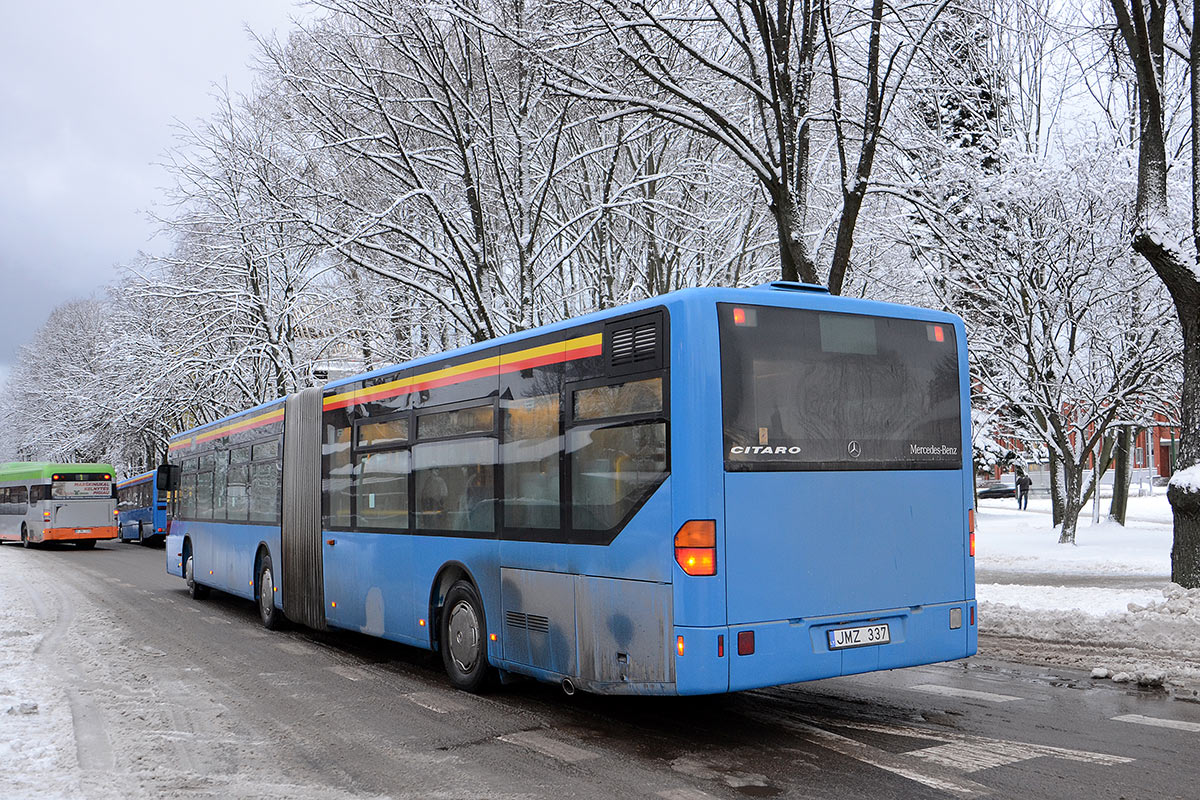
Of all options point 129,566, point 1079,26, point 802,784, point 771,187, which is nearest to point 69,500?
point 129,566

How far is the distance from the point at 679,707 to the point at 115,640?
24.3ft

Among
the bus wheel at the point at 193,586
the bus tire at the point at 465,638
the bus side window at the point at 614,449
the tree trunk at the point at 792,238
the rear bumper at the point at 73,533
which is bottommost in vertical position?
the rear bumper at the point at 73,533

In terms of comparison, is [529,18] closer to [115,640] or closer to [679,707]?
[115,640]

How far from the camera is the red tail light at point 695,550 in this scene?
6.28 metres

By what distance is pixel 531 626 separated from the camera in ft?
25.0

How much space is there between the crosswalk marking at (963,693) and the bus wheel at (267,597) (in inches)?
308

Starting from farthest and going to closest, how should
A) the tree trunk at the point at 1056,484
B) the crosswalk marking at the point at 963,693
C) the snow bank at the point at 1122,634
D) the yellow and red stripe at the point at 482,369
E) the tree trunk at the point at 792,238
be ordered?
the tree trunk at the point at 1056,484, the tree trunk at the point at 792,238, the snow bank at the point at 1122,634, the crosswalk marking at the point at 963,693, the yellow and red stripe at the point at 482,369

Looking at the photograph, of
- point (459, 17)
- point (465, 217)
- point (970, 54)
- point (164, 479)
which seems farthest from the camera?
point (465, 217)

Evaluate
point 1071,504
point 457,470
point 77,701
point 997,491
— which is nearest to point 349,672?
point 77,701

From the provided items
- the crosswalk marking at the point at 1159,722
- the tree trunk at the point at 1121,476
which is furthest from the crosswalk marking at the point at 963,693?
the tree trunk at the point at 1121,476

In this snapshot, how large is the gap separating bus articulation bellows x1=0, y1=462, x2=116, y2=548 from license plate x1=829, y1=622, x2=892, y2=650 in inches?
1465

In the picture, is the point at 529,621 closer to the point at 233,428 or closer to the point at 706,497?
the point at 706,497

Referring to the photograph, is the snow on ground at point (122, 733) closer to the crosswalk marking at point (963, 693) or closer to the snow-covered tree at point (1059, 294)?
the crosswalk marking at point (963, 693)

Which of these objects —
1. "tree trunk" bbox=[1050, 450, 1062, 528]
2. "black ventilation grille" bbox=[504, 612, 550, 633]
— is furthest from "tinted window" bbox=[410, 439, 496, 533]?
"tree trunk" bbox=[1050, 450, 1062, 528]
